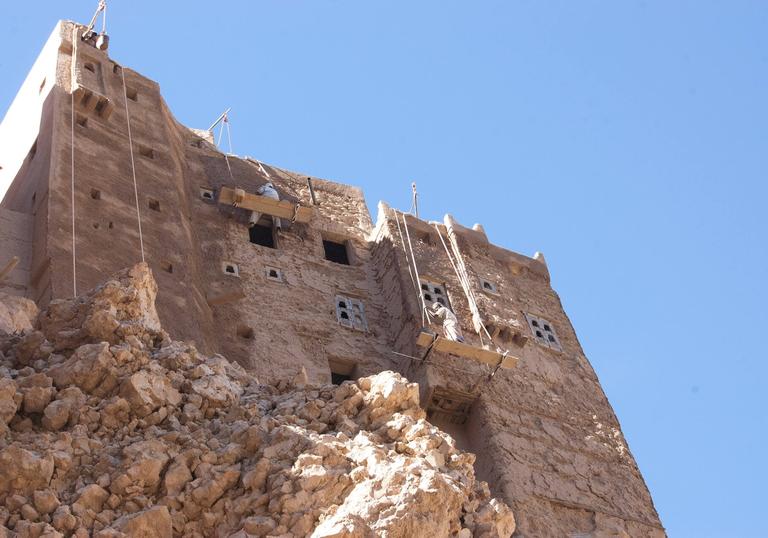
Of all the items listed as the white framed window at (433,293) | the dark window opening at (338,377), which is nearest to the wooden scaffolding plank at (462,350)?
the dark window opening at (338,377)

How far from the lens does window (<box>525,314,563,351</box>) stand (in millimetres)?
20109

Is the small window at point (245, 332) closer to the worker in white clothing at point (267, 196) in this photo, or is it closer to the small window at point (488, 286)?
the worker in white clothing at point (267, 196)

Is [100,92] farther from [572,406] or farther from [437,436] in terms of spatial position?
[437,436]

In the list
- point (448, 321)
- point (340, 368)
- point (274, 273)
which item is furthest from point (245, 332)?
point (448, 321)

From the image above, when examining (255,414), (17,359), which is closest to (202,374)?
(255,414)

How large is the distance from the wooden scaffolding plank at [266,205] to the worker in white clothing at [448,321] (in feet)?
10.9

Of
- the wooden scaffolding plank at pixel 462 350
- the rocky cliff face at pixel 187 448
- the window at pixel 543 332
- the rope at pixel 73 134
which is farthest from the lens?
the window at pixel 543 332

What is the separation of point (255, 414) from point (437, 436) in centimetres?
183

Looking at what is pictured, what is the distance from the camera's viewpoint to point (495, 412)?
693 inches

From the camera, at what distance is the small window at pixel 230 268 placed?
1909 centimetres

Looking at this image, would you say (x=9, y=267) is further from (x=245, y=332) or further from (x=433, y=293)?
(x=433, y=293)

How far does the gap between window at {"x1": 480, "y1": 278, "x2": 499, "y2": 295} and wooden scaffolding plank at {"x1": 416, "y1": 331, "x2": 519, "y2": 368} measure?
2.87 metres

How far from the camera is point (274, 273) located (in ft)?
64.4

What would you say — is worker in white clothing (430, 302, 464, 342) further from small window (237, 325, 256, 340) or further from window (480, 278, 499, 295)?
small window (237, 325, 256, 340)
